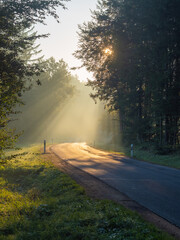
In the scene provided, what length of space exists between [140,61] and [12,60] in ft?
61.0

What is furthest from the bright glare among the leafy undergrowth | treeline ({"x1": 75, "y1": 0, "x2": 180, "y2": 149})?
the leafy undergrowth

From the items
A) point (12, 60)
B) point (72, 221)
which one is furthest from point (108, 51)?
point (72, 221)

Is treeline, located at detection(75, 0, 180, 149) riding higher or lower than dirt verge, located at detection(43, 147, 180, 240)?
higher

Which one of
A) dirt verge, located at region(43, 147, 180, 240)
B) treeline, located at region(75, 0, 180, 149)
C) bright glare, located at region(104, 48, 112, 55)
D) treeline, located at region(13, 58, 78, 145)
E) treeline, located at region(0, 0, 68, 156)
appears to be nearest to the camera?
dirt verge, located at region(43, 147, 180, 240)

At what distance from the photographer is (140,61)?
2642 cm

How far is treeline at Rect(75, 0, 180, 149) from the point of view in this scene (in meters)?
20.5

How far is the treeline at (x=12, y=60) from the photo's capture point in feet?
26.7

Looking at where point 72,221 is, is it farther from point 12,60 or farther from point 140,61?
point 140,61

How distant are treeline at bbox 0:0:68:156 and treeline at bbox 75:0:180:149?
11759mm

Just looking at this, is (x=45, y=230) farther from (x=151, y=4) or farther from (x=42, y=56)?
(x=42, y=56)

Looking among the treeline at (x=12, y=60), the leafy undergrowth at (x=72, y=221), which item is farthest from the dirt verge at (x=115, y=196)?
the treeline at (x=12, y=60)

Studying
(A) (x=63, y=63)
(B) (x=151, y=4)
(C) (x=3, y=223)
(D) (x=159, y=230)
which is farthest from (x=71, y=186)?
(A) (x=63, y=63)

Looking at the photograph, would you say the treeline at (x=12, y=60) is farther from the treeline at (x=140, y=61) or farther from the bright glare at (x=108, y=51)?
the bright glare at (x=108, y=51)

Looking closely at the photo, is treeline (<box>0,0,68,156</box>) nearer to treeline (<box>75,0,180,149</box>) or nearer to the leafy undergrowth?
the leafy undergrowth
